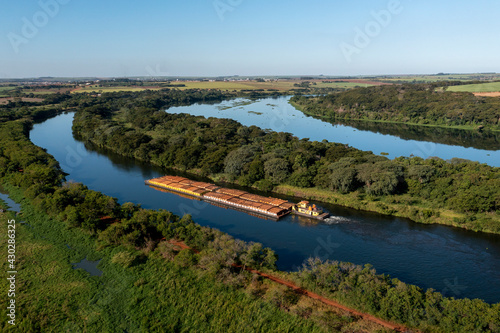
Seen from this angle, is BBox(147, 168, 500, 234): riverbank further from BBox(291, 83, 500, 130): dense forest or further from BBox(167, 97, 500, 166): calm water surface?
→ BBox(291, 83, 500, 130): dense forest

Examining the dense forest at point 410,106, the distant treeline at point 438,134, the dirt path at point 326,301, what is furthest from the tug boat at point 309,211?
the dense forest at point 410,106

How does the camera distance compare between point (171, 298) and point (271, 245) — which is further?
point (271, 245)

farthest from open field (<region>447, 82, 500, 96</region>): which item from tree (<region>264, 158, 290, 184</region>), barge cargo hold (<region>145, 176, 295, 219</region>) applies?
barge cargo hold (<region>145, 176, 295, 219</region>)

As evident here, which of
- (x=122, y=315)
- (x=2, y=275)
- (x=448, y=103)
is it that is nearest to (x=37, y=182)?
(x=2, y=275)

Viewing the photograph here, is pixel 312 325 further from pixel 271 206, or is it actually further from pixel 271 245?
pixel 271 206

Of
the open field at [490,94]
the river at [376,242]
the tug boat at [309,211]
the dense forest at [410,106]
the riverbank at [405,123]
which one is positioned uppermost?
the open field at [490,94]

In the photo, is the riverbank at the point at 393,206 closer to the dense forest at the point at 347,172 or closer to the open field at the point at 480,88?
A: the dense forest at the point at 347,172

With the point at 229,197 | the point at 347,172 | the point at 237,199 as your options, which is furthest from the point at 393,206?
the point at 229,197
